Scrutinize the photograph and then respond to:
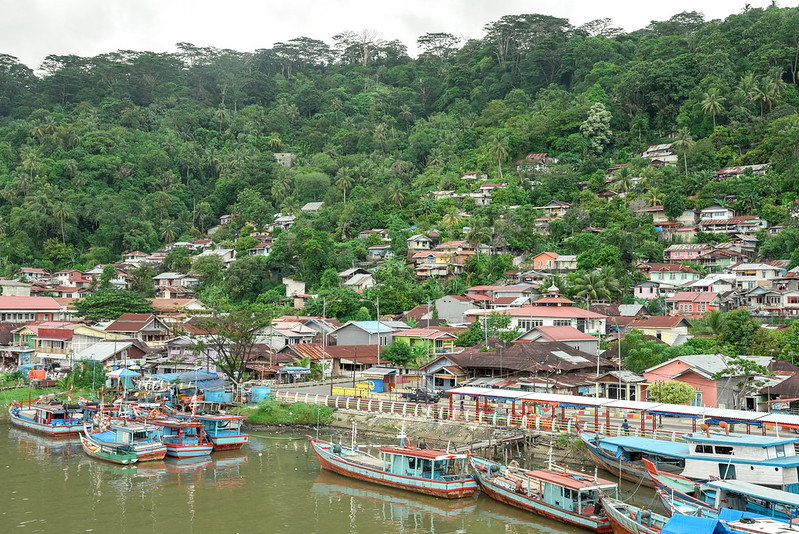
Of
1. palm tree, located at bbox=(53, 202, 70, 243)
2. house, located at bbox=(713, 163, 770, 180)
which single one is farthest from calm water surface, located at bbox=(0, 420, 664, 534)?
palm tree, located at bbox=(53, 202, 70, 243)

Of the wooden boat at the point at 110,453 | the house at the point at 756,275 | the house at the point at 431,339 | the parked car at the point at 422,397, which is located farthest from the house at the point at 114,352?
the house at the point at 756,275

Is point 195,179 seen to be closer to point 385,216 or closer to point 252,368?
point 385,216

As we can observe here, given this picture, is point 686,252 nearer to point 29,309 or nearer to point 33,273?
point 29,309

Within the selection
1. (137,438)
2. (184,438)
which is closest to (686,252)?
(184,438)

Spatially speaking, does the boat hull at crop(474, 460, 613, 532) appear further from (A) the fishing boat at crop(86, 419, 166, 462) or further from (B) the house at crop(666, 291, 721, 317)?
(B) the house at crop(666, 291, 721, 317)

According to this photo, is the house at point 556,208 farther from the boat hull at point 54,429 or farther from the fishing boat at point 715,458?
the boat hull at point 54,429

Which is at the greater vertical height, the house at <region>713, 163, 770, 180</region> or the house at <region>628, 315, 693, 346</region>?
the house at <region>713, 163, 770, 180</region>
